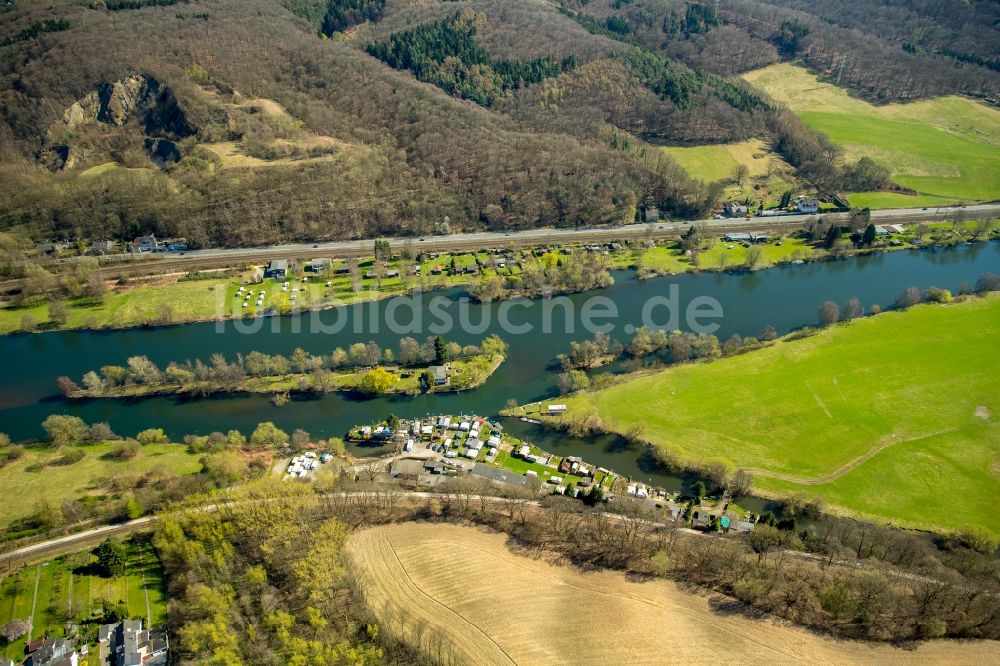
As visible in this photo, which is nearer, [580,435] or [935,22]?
[580,435]

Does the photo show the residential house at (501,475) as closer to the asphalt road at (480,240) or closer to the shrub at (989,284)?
the asphalt road at (480,240)

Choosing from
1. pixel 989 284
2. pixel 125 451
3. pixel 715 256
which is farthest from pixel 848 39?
pixel 125 451

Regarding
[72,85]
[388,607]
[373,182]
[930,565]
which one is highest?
[72,85]

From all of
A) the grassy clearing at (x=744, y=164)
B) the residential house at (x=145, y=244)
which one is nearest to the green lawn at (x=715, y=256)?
the grassy clearing at (x=744, y=164)

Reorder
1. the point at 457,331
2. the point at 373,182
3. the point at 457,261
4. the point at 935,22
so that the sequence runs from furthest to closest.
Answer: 1. the point at 935,22
2. the point at 373,182
3. the point at 457,261
4. the point at 457,331

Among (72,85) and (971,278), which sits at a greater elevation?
(72,85)

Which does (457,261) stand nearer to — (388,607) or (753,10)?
(388,607)

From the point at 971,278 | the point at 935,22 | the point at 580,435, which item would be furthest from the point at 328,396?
the point at 935,22
